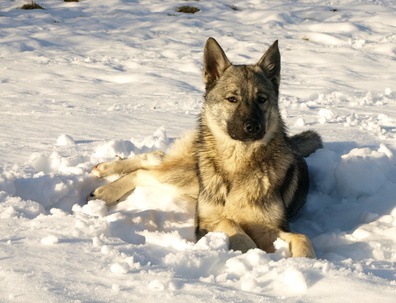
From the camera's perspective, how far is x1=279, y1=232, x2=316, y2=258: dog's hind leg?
10.0 feet

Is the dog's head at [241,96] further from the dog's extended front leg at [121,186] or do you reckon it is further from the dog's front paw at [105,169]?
the dog's front paw at [105,169]

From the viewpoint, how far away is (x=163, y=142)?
5.12 meters

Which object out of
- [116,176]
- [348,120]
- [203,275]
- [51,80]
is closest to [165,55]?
[51,80]

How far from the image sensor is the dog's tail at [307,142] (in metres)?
4.96

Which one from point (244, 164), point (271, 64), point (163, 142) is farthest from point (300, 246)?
point (163, 142)

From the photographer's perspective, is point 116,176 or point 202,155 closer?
point 202,155

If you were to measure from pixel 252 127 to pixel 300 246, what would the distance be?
897 mm

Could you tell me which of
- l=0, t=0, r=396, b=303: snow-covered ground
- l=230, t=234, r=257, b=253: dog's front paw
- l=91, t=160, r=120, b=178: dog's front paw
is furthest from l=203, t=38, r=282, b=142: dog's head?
l=91, t=160, r=120, b=178: dog's front paw

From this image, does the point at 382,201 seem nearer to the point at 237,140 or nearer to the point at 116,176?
the point at 237,140

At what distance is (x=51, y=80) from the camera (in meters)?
8.01

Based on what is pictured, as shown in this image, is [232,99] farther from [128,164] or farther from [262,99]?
[128,164]

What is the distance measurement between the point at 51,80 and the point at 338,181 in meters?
5.25

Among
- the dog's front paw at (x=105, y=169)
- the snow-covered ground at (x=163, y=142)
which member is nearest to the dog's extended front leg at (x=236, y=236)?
the snow-covered ground at (x=163, y=142)

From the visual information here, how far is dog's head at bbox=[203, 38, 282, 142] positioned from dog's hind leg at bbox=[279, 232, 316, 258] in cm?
75
